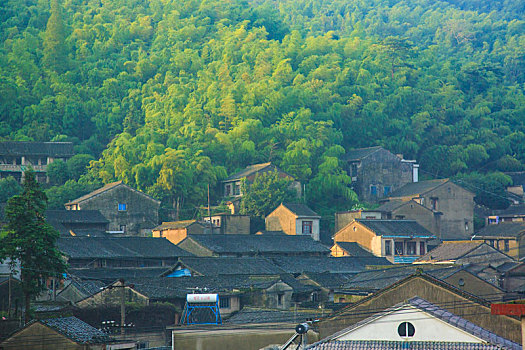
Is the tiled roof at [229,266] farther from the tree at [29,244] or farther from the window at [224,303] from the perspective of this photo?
the tree at [29,244]

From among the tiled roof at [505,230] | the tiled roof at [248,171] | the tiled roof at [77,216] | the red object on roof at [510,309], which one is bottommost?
the red object on roof at [510,309]

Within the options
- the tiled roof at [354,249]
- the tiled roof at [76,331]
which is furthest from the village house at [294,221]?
the tiled roof at [76,331]

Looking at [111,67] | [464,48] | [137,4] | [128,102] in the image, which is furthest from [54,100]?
[464,48]

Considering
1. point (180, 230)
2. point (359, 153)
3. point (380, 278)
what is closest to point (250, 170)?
point (359, 153)

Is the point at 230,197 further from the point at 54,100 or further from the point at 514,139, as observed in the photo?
the point at 514,139

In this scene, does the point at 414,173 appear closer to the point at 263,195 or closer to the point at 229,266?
the point at 263,195

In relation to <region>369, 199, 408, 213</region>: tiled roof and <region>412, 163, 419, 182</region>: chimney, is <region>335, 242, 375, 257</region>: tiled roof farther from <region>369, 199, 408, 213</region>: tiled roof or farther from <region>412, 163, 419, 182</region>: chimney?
<region>412, 163, 419, 182</region>: chimney
